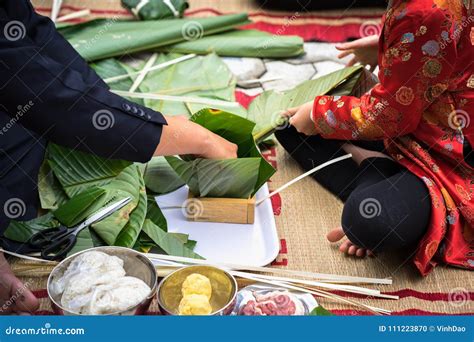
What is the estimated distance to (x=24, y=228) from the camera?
1.36 meters

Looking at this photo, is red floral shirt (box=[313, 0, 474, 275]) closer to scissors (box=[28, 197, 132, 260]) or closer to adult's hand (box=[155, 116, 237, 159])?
adult's hand (box=[155, 116, 237, 159])

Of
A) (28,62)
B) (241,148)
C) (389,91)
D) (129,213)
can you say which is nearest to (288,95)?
(241,148)

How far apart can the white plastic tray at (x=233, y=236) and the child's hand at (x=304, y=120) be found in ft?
0.63

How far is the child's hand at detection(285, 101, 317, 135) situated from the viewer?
153cm

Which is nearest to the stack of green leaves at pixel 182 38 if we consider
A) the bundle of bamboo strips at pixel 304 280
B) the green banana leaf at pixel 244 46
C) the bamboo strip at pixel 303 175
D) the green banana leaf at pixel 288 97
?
the green banana leaf at pixel 244 46

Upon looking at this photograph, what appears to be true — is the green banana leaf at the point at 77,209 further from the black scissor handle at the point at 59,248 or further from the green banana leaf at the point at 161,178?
the green banana leaf at the point at 161,178

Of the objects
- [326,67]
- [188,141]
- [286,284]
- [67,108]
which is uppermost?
[67,108]

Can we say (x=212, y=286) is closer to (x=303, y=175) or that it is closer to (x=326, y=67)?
(x=303, y=175)

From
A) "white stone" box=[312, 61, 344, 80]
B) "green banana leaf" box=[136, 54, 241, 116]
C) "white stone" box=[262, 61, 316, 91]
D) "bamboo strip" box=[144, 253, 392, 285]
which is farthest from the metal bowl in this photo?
"white stone" box=[312, 61, 344, 80]

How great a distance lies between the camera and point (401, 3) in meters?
1.27

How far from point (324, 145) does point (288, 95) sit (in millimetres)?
224

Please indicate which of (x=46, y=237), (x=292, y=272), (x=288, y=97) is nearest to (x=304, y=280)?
(x=292, y=272)

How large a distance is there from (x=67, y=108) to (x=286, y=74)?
37.3 inches

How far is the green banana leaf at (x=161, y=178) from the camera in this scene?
157 centimetres
